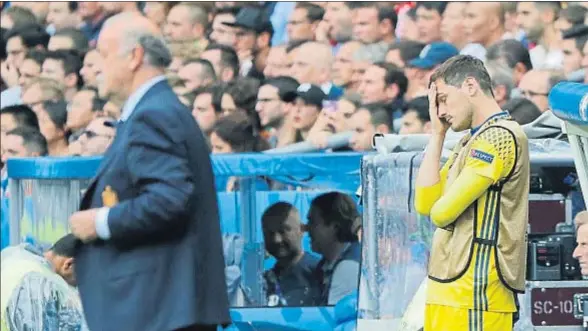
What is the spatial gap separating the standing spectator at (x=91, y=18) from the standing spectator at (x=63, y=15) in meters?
0.11

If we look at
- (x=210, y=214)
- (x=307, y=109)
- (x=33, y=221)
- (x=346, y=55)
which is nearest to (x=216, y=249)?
(x=210, y=214)

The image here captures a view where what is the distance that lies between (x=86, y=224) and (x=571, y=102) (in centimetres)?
177

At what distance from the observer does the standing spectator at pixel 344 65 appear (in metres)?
12.2

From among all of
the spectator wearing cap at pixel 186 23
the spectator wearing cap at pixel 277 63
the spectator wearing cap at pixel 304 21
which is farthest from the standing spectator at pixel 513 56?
the spectator wearing cap at pixel 186 23

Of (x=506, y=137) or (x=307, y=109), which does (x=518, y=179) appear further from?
(x=307, y=109)

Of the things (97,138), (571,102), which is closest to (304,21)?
(97,138)

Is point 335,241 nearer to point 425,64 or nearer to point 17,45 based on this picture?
point 425,64

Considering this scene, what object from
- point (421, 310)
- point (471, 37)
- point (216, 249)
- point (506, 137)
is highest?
point (471, 37)

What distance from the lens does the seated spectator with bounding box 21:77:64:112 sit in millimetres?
14438

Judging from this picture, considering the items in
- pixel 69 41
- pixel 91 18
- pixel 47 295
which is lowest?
pixel 47 295

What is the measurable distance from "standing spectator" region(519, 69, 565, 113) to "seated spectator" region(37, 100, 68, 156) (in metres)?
4.91

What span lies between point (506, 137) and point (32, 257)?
351 cm

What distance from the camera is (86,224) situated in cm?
510

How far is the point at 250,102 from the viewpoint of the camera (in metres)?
12.3
